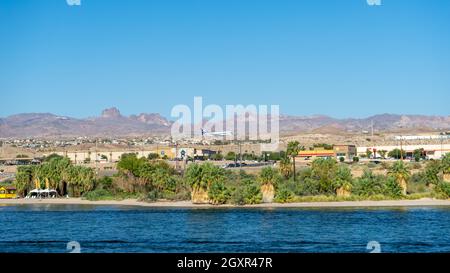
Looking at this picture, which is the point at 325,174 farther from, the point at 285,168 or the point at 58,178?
the point at 58,178

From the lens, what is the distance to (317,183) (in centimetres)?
5597

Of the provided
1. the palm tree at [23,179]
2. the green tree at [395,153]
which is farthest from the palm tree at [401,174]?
the green tree at [395,153]

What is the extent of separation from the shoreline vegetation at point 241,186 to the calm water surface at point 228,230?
160 inches

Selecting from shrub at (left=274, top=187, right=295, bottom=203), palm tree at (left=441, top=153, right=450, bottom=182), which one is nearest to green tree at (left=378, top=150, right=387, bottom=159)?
palm tree at (left=441, top=153, right=450, bottom=182)

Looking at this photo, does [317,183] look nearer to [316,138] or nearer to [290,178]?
[290,178]

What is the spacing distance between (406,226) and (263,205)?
16291 millimetres

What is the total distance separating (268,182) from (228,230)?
18.2 metres

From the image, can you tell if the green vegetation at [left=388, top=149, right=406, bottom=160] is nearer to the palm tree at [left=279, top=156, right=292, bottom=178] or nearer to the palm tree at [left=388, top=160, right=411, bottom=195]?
the palm tree at [left=279, top=156, right=292, bottom=178]

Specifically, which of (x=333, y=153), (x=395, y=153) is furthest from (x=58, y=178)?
(x=395, y=153)

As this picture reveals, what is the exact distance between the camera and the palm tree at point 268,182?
50.3 m

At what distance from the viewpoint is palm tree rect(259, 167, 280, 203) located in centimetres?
5031

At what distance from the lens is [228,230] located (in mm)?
33000
